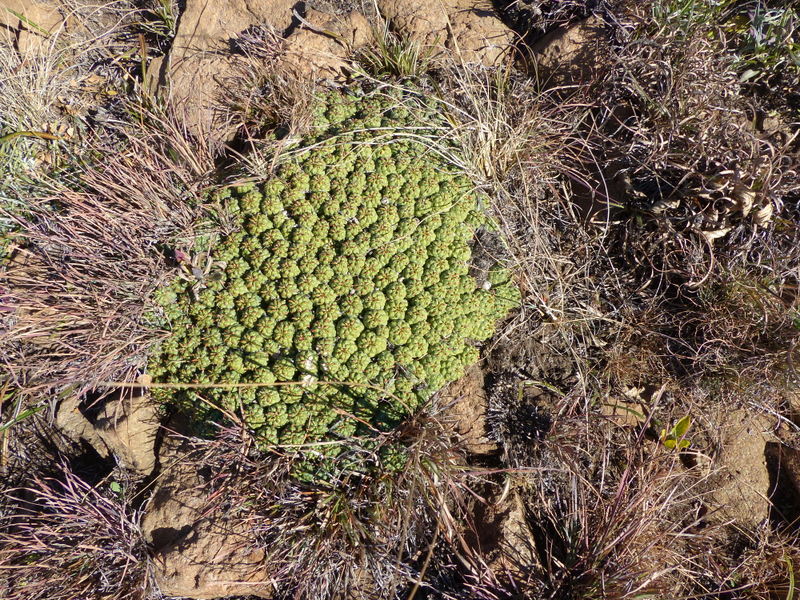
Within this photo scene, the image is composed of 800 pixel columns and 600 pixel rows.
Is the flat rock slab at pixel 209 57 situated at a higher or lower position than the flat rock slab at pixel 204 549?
higher

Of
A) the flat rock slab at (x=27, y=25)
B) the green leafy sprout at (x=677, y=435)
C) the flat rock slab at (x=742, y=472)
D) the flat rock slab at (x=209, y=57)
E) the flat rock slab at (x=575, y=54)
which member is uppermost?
the flat rock slab at (x=27, y=25)

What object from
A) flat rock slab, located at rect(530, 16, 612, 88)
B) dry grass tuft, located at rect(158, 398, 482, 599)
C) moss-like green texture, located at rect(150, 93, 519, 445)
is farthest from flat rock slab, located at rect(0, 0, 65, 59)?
flat rock slab, located at rect(530, 16, 612, 88)

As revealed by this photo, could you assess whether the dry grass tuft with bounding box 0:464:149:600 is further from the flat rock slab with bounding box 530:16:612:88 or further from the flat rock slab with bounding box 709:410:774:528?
the flat rock slab with bounding box 530:16:612:88

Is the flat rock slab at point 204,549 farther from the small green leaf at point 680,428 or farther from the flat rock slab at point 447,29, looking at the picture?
the flat rock slab at point 447,29

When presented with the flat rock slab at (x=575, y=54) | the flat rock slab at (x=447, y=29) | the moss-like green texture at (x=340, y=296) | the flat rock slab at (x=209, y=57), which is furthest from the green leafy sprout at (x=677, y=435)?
the flat rock slab at (x=209, y=57)

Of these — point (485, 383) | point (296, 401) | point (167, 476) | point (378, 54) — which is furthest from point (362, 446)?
point (378, 54)

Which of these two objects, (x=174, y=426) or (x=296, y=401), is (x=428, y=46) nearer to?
(x=296, y=401)

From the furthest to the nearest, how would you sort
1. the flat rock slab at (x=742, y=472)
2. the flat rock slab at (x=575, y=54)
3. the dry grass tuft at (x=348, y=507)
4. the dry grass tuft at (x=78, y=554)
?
1. the flat rock slab at (x=575, y=54)
2. the flat rock slab at (x=742, y=472)
3. the dry grass tuft at (x=78, y=554)
4. the dry grass tuft at (x=348, y=507)

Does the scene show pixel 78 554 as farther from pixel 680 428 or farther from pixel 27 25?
pixel 27 25

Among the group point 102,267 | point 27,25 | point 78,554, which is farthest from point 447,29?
point 78,554

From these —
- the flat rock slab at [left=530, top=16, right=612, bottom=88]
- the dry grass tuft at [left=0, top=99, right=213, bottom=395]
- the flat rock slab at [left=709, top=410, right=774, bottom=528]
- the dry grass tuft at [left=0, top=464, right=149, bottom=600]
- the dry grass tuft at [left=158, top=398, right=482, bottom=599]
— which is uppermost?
the dry grass tuft at [left=0, top=99, right=213, bottom=395]
